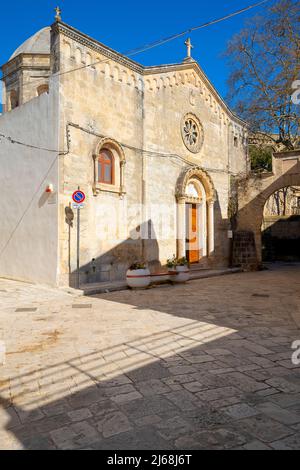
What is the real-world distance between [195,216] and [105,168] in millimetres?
5582

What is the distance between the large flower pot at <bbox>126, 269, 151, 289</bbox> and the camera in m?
10.2

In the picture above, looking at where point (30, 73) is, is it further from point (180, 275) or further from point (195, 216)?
point (180, 275)

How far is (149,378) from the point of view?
3.84 metres

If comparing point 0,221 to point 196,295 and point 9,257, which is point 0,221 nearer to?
point 9,257

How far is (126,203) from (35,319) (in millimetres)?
6214

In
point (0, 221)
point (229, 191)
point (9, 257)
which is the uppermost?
point (229, 191)

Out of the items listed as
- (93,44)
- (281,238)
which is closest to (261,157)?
(281,238)

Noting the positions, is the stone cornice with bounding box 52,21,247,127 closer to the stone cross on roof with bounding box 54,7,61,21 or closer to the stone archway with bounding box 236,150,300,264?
the stone cross on roof with bounding box 54,7,61,21

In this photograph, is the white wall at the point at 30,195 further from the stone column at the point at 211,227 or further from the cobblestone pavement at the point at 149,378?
the stone column at the point at 211,227

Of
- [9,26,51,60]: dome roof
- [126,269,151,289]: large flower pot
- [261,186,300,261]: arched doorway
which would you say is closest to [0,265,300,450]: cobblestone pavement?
[126,269,151,289]: large flower pot

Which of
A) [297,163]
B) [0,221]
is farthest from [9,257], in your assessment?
[297,163]

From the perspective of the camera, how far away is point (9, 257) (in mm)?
12086
